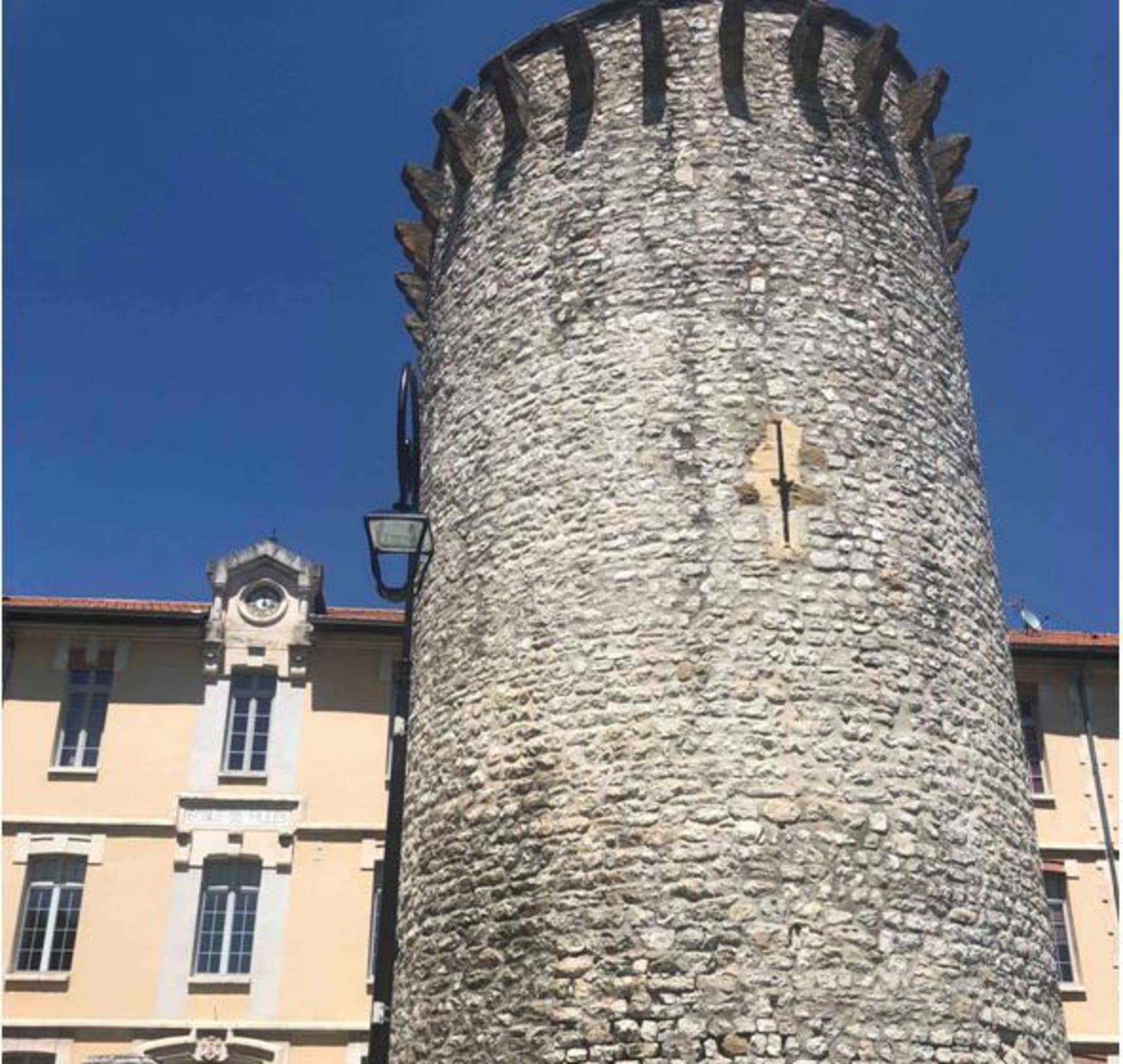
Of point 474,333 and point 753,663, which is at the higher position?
point 474,333

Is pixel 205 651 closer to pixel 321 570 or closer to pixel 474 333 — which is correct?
pixel 321 570

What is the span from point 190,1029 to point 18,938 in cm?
236

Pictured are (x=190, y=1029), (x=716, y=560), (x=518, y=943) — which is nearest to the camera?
(x=518, y=943)

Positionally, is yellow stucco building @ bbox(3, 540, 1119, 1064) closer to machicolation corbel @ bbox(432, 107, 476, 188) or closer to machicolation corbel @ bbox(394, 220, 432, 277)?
machicolation corbel @ bbox(394, 220, 432, 277)

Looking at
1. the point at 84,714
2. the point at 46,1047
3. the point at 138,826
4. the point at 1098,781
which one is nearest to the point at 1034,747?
the point at 1098,781

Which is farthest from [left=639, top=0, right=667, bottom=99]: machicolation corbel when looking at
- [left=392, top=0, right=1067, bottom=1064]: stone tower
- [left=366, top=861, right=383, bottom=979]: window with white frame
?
[left=366, top=861, right=383, bottom=979]: window with white frame

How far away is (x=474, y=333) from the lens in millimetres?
11352

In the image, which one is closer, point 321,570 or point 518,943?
point 518,943

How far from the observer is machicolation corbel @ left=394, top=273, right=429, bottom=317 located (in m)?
14.2

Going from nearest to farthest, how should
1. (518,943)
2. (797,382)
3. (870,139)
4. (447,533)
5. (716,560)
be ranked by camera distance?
1. (518,943)
2. (716,560)
3. (797,382)
4. (447,533)
5. (870,139)

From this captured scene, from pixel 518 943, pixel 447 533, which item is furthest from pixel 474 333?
pixel 518 943

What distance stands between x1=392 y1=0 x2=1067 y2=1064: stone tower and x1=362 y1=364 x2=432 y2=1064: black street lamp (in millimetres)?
1379

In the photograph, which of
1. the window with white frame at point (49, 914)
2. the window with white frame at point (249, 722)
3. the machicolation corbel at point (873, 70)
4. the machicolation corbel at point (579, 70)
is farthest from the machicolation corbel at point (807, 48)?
the window with white frame at point (49, 914)

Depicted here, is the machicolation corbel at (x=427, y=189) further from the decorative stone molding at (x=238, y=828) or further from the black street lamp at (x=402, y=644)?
the decorative stone molding at (x=238, y=828)
